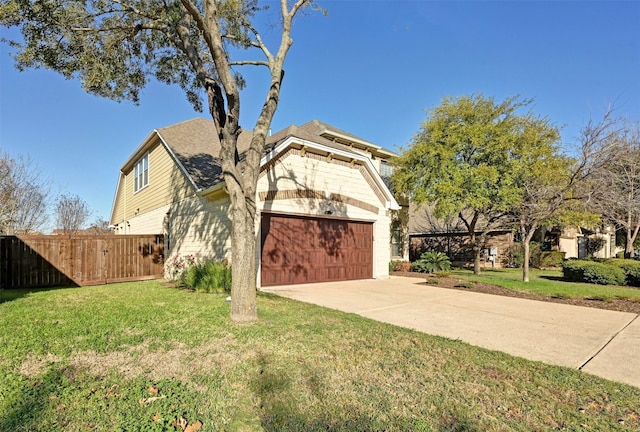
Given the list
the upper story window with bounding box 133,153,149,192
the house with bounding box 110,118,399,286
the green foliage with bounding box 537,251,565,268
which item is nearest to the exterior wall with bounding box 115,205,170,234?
the house with bounding box 110,118,399,286

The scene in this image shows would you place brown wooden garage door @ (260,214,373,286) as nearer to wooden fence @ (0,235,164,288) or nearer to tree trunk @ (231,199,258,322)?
tree trunk @ (231,199,258,322)

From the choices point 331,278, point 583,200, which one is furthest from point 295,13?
point 583,200

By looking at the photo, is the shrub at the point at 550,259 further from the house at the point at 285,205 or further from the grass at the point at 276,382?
the grass at the point at 276,382

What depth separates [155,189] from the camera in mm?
15562

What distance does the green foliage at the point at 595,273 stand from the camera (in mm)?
12953

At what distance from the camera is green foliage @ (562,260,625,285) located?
42.5 feet

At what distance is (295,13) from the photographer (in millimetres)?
6926

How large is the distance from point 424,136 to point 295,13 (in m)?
11.5

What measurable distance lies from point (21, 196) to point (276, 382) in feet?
72.4

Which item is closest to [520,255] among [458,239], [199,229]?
[458,239]

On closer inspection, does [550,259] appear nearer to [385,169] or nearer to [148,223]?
[385,169]

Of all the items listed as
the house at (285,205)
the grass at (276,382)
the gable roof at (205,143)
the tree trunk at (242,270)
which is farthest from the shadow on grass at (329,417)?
the gable roof at (205,143)

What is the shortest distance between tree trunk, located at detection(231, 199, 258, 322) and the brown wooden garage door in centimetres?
471

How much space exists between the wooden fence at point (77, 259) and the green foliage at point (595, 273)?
17069mm
